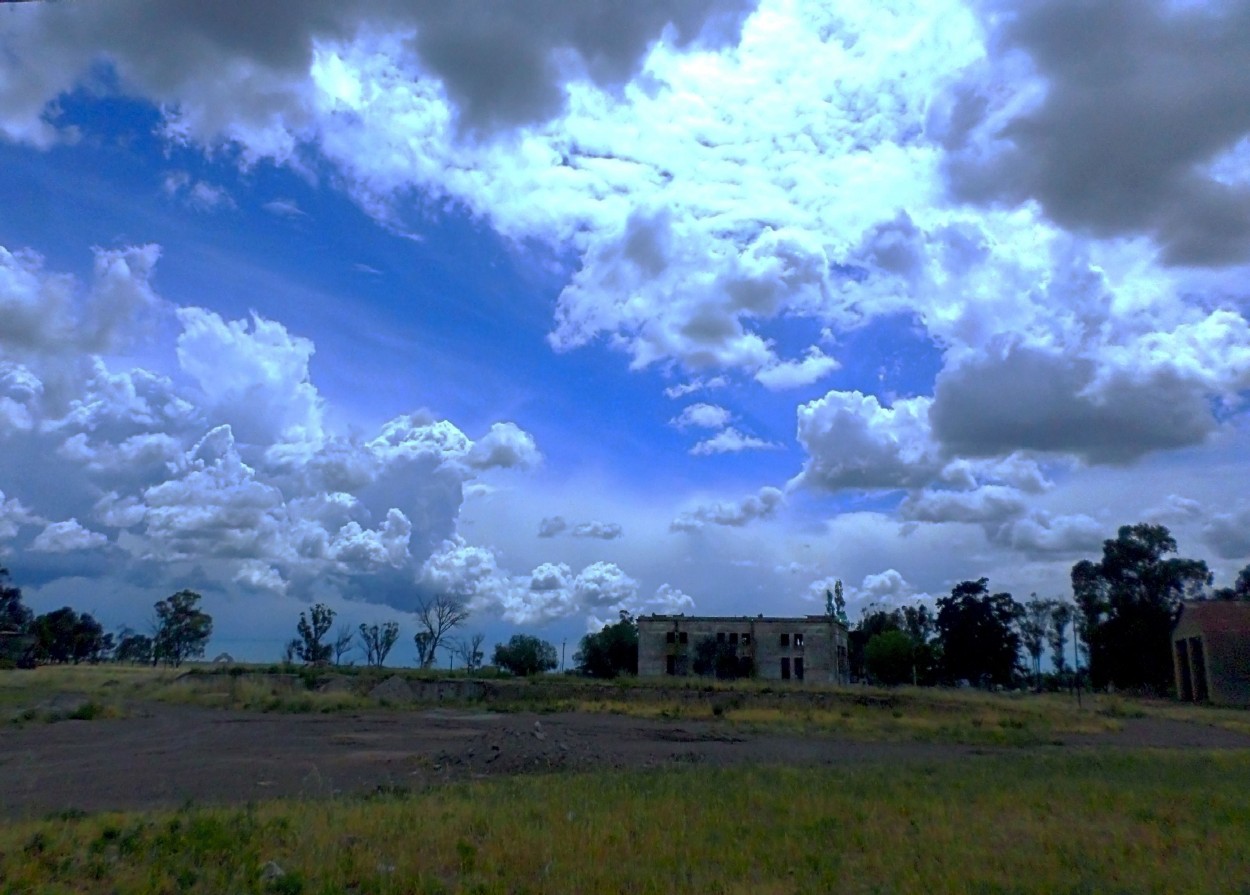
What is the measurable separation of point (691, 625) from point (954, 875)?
88.9m

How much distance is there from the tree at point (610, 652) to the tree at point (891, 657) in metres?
25.8

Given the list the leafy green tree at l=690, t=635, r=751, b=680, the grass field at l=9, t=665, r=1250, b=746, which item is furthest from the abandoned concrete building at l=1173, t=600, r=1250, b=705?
the leafy green tree at l=690, t=635, r=751, b=680

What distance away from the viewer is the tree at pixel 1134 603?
88938 mm

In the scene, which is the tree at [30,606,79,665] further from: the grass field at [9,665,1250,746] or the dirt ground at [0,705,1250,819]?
the dirt ground at [0,705,1250,819]

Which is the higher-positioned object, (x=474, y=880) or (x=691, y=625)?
(x=691, y=625)

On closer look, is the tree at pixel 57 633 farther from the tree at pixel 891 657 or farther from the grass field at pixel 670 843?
the grass field at pixel 670 843

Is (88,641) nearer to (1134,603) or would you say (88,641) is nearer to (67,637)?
(67,637)

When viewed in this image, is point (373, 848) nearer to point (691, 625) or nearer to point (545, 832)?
point (545, 832)

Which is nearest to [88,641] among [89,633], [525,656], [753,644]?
[89,633]

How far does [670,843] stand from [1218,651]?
246 ft

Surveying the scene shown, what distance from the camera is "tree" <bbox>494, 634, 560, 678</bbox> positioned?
357 ft

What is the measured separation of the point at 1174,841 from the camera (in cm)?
1395

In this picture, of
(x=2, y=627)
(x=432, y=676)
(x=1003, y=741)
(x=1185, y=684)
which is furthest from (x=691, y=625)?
(x=2, y=627)

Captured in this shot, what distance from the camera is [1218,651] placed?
7225 cm
